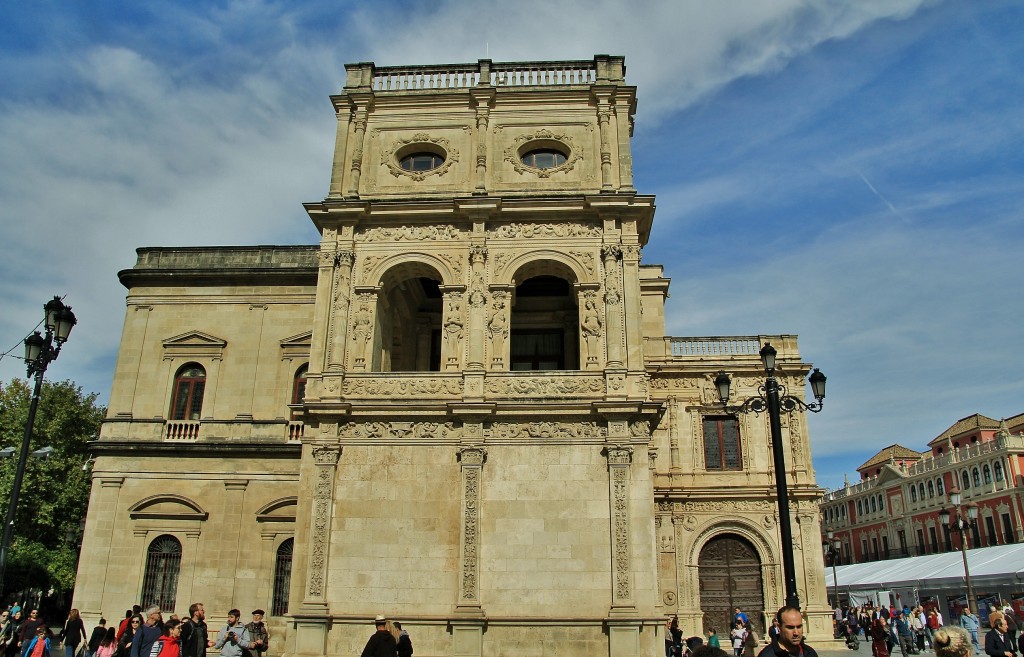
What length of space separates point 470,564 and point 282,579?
346 inches

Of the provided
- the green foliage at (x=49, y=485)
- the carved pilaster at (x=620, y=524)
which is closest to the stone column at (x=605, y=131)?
the carved pilaster at (x=620, y=524)

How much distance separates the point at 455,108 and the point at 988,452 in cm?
4197

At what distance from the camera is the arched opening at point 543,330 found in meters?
23.0

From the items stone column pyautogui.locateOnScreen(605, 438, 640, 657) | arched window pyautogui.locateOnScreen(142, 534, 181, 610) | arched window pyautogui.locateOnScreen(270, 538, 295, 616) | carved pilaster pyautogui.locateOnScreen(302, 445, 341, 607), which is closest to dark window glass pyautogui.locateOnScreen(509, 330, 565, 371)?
stone column pyautogui.locateOnScreen(605, 438, 640, 657)

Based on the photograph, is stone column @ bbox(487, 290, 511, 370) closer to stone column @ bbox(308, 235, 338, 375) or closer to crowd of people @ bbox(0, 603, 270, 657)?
stone column @ bbox(308, 235, 338, 375)

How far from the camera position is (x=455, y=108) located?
72.9 feet

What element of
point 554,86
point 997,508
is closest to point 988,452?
point 997,508

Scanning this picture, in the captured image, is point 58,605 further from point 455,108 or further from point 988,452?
point 988,452

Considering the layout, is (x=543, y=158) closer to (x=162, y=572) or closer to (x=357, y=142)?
(x=357, y=142)

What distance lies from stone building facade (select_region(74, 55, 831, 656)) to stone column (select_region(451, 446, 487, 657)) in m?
0.06

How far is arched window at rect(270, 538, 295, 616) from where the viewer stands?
23109 mm

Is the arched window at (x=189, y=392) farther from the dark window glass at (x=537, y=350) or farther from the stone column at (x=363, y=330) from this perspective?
the dark window glass at (x=537, y=350)

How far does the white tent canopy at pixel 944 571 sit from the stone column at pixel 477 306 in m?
19.2


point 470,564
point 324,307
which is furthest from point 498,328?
point 470,564
